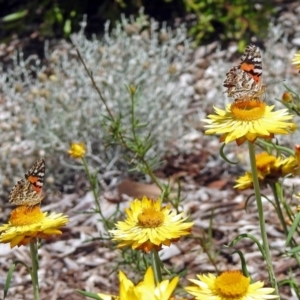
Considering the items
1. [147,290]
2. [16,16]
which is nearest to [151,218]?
[147,290]

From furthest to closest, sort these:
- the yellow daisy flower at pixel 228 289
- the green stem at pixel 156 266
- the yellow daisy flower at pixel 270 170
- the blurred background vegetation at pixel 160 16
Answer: the blurred background vegetation at pixel 160 16 → the yellow daisy flower at pixel 270 170 → the green stem at pixel 156 266 → the yellow daisy flower at pixel 228 289

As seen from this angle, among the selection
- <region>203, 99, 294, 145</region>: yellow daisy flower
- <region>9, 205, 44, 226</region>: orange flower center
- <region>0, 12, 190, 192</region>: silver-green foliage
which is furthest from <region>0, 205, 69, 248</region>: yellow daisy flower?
<region>0, 12, 190, 192</region>: silver-green foliage

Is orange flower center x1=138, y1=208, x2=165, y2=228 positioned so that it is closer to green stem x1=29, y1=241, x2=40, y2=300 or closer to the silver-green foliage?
green stem x1=29, y1=241, x2=40, y2=300

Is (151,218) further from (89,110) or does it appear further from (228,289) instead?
(89,110)

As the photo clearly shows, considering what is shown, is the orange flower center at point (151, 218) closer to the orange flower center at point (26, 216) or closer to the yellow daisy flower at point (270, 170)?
the orange flower center at point (26, 216)

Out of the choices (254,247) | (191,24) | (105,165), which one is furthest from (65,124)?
(191,24)

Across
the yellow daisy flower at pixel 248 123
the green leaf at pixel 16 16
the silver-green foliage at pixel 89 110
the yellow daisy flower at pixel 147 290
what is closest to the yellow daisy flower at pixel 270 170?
the yellow daisy flower at pixel 248 123
